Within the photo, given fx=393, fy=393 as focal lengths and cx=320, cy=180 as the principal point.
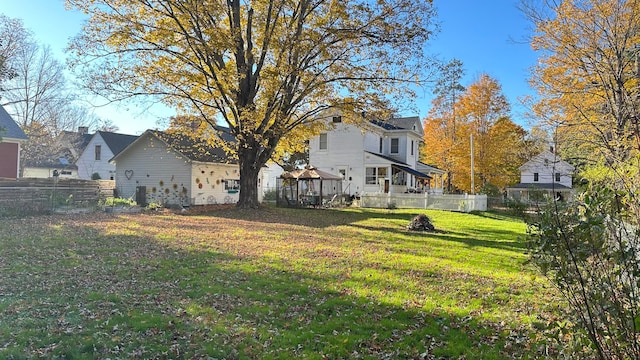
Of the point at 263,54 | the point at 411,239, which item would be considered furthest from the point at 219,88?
the point at 411,239

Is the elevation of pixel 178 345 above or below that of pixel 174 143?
below

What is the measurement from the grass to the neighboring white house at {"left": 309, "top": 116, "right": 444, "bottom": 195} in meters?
20.3

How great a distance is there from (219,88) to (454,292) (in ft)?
47.1

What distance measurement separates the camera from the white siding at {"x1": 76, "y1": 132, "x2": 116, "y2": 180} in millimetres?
37406

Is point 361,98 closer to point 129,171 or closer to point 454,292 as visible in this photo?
point 454,292

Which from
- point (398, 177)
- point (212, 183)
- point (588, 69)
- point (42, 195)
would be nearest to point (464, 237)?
point (588, 69)

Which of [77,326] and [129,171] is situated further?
[129,171]

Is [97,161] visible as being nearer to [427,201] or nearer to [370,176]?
[370,176]

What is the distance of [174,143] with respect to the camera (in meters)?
23.3

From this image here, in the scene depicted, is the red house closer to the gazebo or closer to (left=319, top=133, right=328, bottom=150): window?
the gazebo

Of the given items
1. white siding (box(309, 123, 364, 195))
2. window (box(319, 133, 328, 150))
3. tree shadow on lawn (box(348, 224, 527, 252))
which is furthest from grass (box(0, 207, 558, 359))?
window (box(319, 133, 328, 150))

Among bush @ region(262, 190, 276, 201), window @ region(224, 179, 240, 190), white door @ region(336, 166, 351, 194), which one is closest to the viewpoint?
window @ region(224, 179, 240, 190)

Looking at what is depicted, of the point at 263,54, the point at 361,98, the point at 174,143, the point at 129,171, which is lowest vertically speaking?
the point at 129,171

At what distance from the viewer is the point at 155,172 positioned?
955 inches
